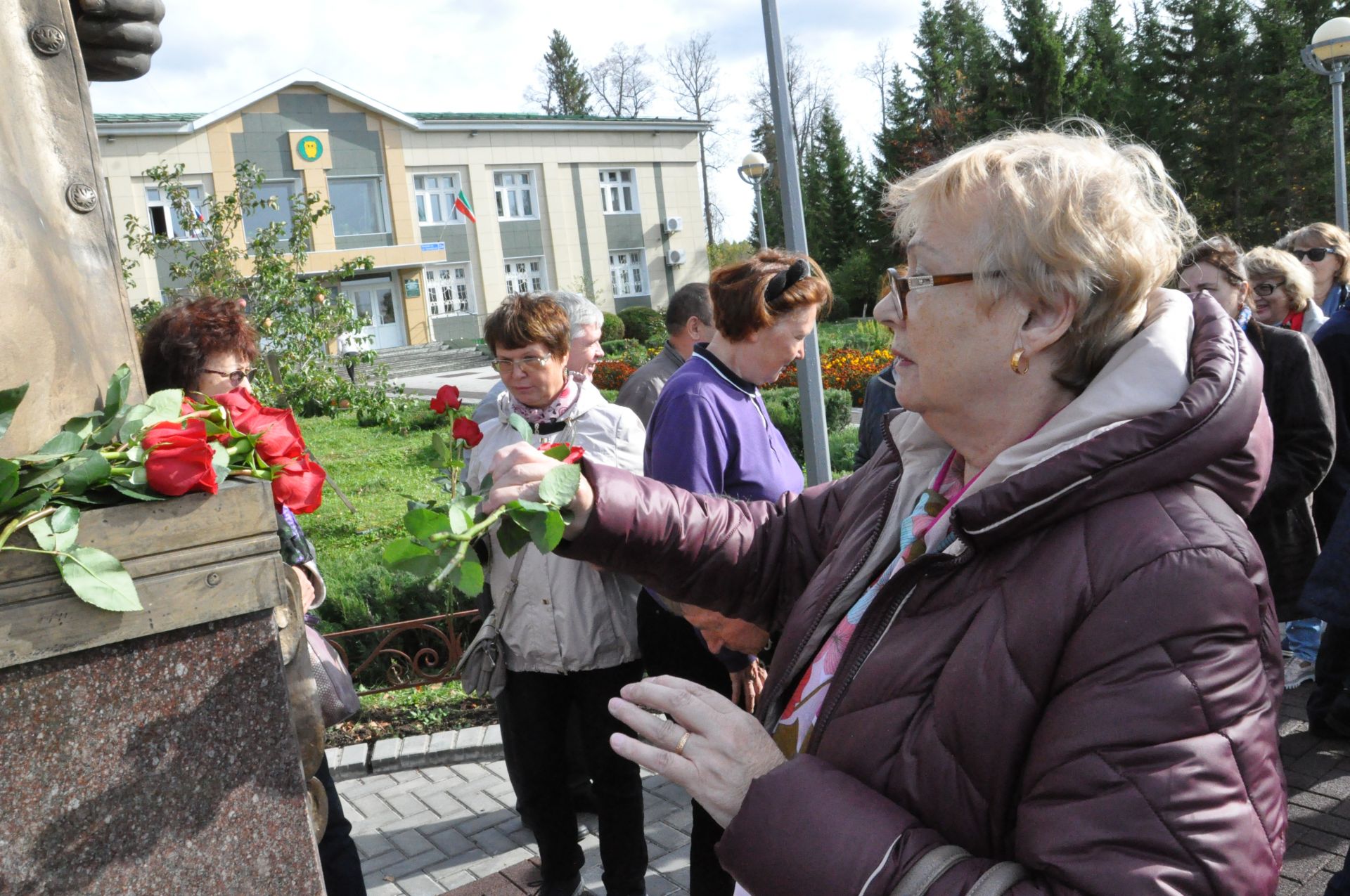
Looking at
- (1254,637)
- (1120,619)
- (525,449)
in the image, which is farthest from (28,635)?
(1254,637)

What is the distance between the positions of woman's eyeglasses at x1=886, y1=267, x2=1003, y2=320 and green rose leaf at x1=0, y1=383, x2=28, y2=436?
1329mm

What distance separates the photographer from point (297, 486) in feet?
5.78

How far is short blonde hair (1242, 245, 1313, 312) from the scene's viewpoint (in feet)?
16.8

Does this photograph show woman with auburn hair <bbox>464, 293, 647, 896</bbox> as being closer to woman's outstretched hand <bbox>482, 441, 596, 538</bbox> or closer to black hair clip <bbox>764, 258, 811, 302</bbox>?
black hair clip <bbox>764, 258, 811, 302</bbox>

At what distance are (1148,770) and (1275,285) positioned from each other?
4.90 metres

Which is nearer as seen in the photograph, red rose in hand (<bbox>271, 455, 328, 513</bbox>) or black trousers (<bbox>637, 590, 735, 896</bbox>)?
red rose in hand (<bbox>271, 455, 328, 513</bbox>)

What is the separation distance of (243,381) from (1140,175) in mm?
2642

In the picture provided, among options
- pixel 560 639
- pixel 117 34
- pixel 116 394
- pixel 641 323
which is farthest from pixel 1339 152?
pixel 641 323

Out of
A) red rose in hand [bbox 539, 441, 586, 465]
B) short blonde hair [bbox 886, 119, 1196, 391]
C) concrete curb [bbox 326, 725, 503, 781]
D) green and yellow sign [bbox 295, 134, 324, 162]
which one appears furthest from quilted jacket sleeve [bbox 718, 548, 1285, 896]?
green and yellow sign [bbox 295, 134, 324, 162]

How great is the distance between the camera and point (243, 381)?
10.4ft

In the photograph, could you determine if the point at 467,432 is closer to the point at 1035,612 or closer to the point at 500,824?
the point at 1035,612

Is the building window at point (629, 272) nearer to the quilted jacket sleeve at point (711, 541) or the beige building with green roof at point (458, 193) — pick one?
the beige building with green roof at point (458, 193)

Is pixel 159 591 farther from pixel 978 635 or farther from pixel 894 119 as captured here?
pixel 894 119

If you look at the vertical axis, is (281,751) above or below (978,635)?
below
